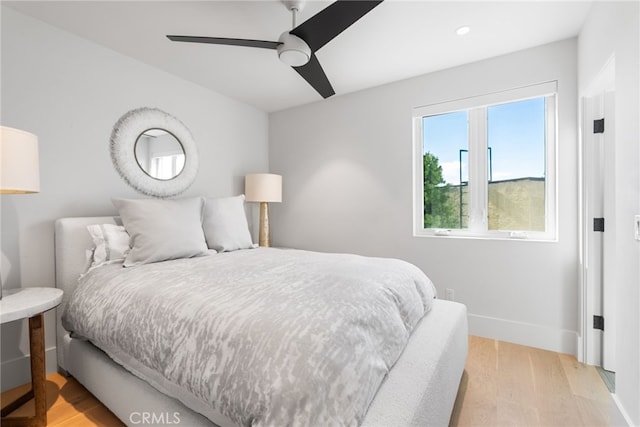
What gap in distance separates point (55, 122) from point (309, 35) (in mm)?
1943

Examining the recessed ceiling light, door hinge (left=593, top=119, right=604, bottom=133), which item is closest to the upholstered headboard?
the recessed ceiling light

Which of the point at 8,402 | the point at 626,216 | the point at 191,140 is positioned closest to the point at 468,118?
the point at 626,216

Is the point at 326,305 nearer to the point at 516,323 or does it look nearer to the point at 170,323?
the point at 170,323

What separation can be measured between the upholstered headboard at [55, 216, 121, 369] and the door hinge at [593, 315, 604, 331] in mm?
3595

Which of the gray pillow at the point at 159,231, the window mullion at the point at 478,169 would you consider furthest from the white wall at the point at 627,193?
the gray pillow at the point at 159,231

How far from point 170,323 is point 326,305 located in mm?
669

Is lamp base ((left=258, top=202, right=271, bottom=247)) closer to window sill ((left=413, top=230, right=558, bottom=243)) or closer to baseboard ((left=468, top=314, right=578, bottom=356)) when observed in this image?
window sill ((left=413, top=230, right=558, bottom=243))

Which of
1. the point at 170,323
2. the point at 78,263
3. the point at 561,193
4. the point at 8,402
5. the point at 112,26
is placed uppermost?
the point at 112,26

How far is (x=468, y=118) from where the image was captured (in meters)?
2.70

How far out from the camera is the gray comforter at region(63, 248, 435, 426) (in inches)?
33.7

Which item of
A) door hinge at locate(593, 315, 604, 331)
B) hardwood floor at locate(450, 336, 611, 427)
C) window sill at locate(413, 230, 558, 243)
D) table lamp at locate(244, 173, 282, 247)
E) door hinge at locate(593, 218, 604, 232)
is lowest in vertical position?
hardwood floor at locate(450, 336, 611, 427)

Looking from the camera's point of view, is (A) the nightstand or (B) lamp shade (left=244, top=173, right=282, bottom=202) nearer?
(A) the nightstand

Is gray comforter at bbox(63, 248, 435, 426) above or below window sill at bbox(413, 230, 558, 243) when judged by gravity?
below

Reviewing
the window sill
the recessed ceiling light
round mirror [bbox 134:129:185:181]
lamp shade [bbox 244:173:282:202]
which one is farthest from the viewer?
lamp shade [bbox 244:173:282:202]
